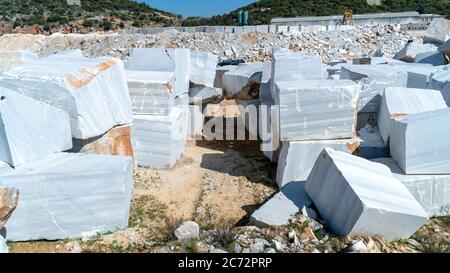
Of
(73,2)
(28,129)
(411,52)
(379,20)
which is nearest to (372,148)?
(28,129)

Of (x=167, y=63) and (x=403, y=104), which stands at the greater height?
(x=167, y=63)

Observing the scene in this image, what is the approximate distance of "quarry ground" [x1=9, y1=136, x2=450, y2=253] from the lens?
12.1 ft

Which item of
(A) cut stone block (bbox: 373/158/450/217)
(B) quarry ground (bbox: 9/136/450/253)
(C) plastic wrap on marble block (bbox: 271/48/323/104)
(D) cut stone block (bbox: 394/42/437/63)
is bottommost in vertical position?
(B) quarry ground (bbox: 9/136/450/253)

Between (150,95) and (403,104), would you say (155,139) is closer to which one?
(150,95)

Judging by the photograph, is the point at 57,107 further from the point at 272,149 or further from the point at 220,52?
the point at 220,52

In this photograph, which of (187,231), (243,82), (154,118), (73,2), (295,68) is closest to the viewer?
(187,231)

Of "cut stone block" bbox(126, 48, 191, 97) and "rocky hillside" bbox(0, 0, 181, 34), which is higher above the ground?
"rocky hillside" bbox(0, 0, 181, 34)

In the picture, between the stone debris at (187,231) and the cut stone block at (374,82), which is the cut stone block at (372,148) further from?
the stone debris at (187,231)

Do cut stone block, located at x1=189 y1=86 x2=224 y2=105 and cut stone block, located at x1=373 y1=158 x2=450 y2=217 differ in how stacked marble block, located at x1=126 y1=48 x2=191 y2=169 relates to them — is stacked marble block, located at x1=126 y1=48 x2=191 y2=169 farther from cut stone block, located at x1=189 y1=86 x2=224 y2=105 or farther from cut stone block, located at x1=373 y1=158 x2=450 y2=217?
cut stone block, located at x1=373 y1=158 x2=450 y2=217

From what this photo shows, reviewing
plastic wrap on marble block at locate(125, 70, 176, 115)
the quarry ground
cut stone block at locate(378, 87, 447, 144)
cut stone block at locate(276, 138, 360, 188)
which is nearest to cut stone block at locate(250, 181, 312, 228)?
the quarry ground

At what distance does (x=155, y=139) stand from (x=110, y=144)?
0.79 meters

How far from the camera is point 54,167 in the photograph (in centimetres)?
386

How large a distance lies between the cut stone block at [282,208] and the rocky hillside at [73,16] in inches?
1314

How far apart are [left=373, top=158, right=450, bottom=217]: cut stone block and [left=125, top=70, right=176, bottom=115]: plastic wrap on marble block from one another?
308 centimetres
